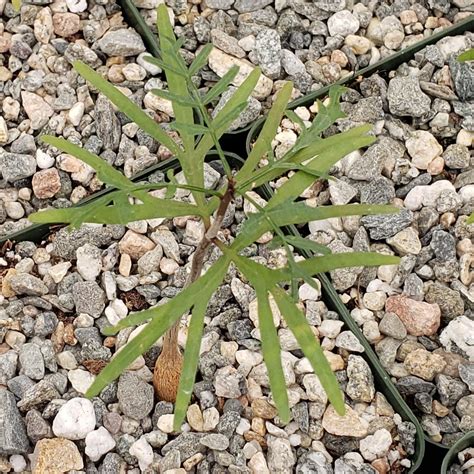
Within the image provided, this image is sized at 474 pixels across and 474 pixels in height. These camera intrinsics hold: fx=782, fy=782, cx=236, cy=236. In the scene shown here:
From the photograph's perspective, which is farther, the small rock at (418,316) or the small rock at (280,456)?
the small rock at (418,316)

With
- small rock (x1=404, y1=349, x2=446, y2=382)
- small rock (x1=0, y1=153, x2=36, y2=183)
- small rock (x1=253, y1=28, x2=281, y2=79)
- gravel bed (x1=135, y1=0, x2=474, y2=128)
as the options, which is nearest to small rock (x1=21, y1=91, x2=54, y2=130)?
small rock (x1=0, y1=153, x2=36, y2=183)

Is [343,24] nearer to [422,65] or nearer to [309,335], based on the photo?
[422,65]

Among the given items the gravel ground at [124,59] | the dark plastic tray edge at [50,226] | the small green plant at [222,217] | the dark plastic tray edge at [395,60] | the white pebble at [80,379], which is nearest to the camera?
the small green plant at [222,217]

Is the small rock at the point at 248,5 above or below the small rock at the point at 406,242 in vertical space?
above

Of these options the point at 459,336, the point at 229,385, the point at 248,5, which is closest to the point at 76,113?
the point at 248,5

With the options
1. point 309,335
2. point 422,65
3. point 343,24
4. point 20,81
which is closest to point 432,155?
point 422,65

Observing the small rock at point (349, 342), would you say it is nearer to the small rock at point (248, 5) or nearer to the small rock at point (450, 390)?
the small rock at point (450, 390)

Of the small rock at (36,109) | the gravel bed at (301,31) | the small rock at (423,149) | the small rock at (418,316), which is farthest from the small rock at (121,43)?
the small rock at (418,316)
